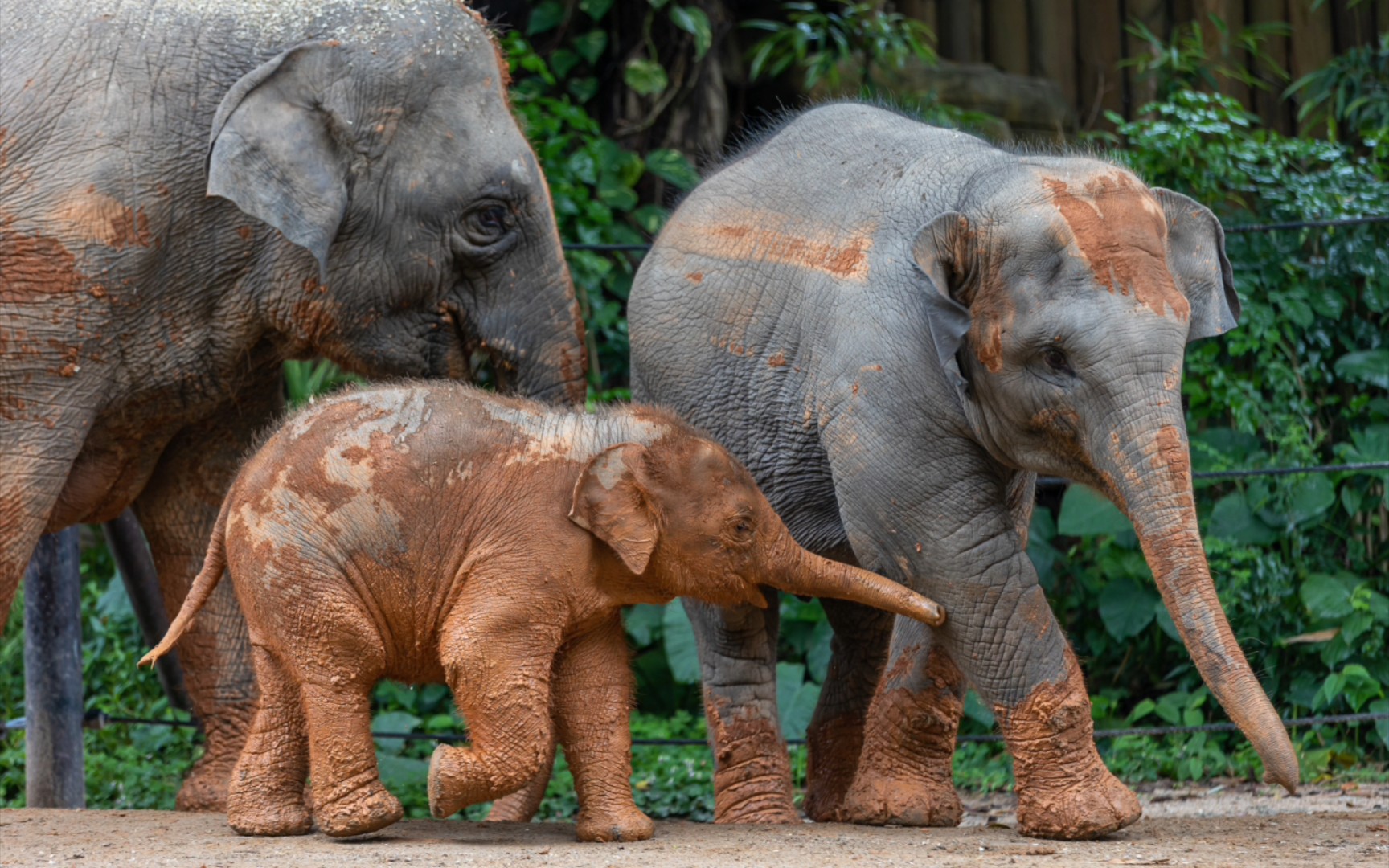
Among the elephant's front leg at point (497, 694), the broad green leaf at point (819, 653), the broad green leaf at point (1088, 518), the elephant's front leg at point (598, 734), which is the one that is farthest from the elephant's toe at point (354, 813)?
the broad green leaf at point (1088, 518)

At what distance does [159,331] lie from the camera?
5105 mm

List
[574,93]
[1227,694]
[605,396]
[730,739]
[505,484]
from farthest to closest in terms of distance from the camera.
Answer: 1. [574,93]
2. [605,396]
3. [730,739]
4. [505,484]
5. [1227,694]

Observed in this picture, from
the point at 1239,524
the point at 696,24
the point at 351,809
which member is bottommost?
the point at 351,809

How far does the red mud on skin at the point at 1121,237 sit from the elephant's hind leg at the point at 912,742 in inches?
39.9

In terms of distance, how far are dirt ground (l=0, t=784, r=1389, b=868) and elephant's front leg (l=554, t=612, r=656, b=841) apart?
0.08 metres

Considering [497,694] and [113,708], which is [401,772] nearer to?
[113,708]

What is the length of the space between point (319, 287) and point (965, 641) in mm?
1979

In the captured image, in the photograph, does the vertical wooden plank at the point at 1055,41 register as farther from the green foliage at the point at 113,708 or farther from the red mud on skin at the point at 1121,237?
the red mud on skin at the point at 1121,237

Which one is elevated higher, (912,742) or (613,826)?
(912,742)

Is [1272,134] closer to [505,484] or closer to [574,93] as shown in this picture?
[574,93]

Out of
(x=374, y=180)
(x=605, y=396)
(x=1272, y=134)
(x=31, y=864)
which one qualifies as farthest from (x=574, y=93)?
(x=31, y=864)

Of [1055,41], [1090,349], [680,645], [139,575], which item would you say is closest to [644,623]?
[680,645]

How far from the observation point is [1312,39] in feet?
32.1

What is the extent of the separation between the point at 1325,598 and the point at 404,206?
3771 mm
